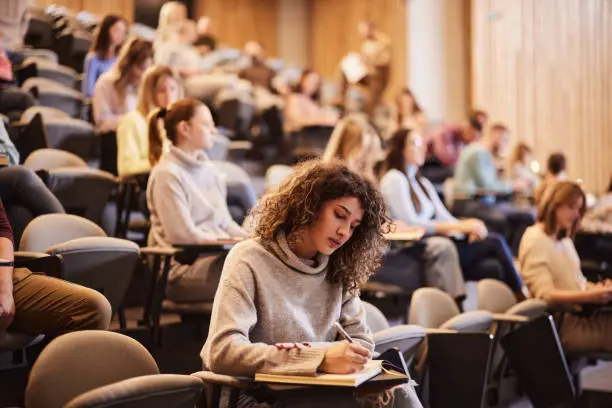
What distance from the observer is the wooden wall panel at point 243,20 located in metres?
13.1

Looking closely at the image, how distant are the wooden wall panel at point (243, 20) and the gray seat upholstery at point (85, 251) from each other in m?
10.4

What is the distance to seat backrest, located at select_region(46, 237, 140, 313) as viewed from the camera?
2.70 m

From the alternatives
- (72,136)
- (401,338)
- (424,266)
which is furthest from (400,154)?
(401,338)

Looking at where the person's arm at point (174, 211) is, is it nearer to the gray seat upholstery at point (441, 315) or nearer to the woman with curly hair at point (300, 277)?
the gray seat upholstery at point (441, 315)

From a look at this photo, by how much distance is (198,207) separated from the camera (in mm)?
3484

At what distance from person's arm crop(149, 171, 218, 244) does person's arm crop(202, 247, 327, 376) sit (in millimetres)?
1155

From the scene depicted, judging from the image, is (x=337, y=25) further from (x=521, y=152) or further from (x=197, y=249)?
(x=197, y=249)

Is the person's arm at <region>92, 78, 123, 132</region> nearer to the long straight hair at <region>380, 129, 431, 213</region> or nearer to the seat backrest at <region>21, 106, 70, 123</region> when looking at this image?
the seat backrest at <region>21, 106, 70, 123</region>

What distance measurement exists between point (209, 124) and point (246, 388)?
1.67 meters

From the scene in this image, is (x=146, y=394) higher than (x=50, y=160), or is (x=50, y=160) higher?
(x=50, y=160)

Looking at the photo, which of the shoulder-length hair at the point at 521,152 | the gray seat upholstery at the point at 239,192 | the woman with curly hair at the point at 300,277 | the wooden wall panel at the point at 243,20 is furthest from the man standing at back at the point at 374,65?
the woman with curly hair at the point at 300,277

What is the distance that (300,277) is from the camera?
7.28 feet

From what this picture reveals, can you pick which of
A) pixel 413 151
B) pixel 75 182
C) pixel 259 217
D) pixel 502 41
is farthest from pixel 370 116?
pixel 259 217

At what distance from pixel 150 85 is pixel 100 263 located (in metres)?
1.53
